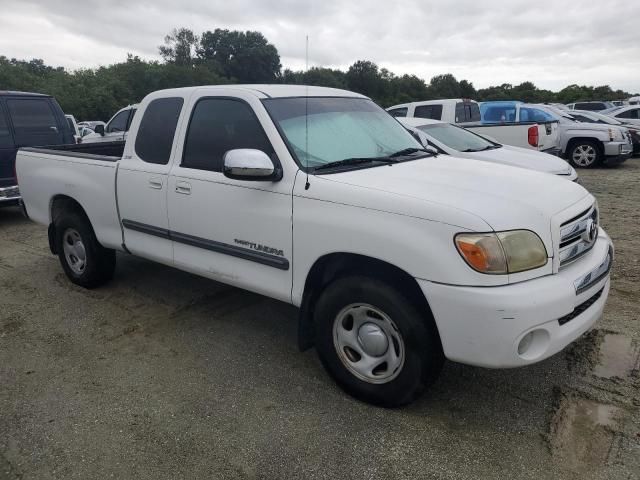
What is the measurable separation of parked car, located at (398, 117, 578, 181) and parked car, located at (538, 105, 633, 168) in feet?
20.3

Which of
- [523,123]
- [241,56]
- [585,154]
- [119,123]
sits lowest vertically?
[585,154]

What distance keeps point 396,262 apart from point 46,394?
2363mm

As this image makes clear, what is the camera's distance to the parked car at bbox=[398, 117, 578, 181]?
7.41 m

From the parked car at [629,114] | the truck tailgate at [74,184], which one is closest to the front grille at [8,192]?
the truck tailgate at [74,184]

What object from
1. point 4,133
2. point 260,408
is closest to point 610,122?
point 4,133

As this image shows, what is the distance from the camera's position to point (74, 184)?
484 cm

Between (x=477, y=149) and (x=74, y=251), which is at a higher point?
(x=477, y=149)

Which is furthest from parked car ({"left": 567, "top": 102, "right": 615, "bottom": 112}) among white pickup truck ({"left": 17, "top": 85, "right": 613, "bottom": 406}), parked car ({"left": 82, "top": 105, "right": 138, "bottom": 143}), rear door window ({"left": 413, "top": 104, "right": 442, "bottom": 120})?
white pickup truck ({"left": 17, "top": 85, "right": 613, "bottom": 406})

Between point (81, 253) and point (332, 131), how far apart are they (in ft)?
9.63

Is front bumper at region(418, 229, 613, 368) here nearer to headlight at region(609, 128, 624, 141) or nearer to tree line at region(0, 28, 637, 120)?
tree line at region(0, 28, 637, 120)

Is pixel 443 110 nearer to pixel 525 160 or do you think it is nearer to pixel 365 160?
pixel 525 160

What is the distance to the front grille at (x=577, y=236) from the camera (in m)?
2.83

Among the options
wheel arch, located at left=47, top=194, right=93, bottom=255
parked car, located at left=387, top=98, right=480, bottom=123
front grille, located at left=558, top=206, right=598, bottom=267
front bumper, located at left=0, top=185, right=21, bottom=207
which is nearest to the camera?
front grille, located at left=558, top=206, right=598, bottom=267

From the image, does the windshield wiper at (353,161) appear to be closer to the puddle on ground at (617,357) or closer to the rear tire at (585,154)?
the puddle on ground at (617,357)
